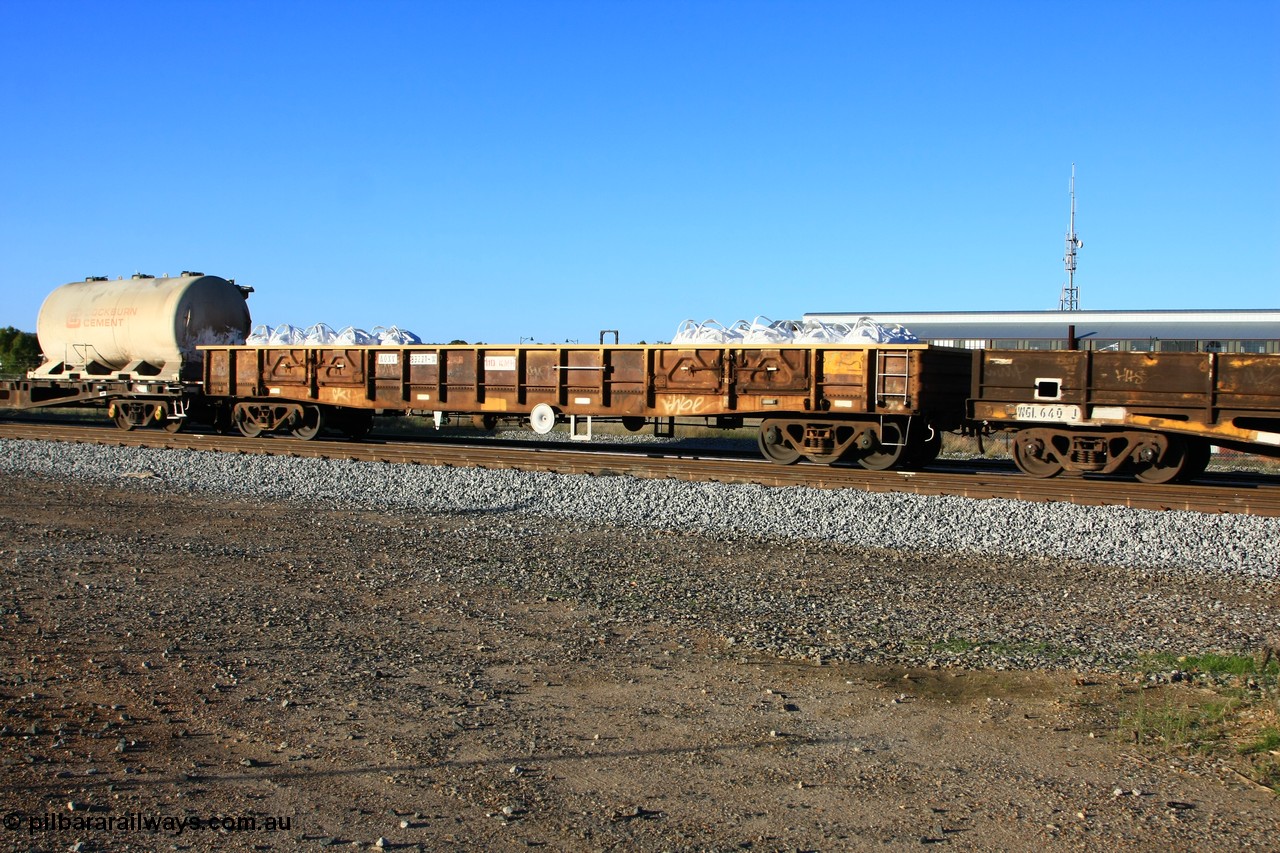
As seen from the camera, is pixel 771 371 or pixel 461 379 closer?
pixel 771 371

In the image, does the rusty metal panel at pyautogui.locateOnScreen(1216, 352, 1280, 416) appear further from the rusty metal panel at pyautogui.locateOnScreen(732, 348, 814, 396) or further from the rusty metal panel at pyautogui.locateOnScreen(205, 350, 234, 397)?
the rusty metal panel at pyautogui.locateOnScreen(205, 350, 234, 397)

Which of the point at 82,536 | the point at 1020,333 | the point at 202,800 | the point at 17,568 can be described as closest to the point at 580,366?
the point at 82,536

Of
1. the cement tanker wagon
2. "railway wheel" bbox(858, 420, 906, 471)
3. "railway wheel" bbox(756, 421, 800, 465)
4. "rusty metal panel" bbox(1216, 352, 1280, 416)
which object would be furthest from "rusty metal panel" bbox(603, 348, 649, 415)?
the cement tanker wagon

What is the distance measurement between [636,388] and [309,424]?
26.9ft

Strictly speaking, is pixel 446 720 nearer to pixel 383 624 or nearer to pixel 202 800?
pixel 202 800

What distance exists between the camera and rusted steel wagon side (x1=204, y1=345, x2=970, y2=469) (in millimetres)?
15969

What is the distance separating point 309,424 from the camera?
22.4 metres

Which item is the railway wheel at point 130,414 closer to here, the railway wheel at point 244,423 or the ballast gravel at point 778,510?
Result: the railway wheel at point 244,423

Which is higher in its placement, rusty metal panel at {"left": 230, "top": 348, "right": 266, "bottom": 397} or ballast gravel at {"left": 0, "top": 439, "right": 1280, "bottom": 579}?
rusty metal panel at {"left": 230, "top": 348, "right": 266, "bottom": 397}

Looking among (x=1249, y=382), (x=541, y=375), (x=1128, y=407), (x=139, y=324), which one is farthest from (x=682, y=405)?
(x=139, y=324)

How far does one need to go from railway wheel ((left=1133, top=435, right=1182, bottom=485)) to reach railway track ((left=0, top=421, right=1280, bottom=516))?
0.36m

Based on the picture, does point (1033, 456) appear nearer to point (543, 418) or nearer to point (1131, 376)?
point (1131, 376)

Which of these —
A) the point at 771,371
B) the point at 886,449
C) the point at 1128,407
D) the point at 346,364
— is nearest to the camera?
the point at 1128,407

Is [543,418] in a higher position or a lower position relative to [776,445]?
higher
